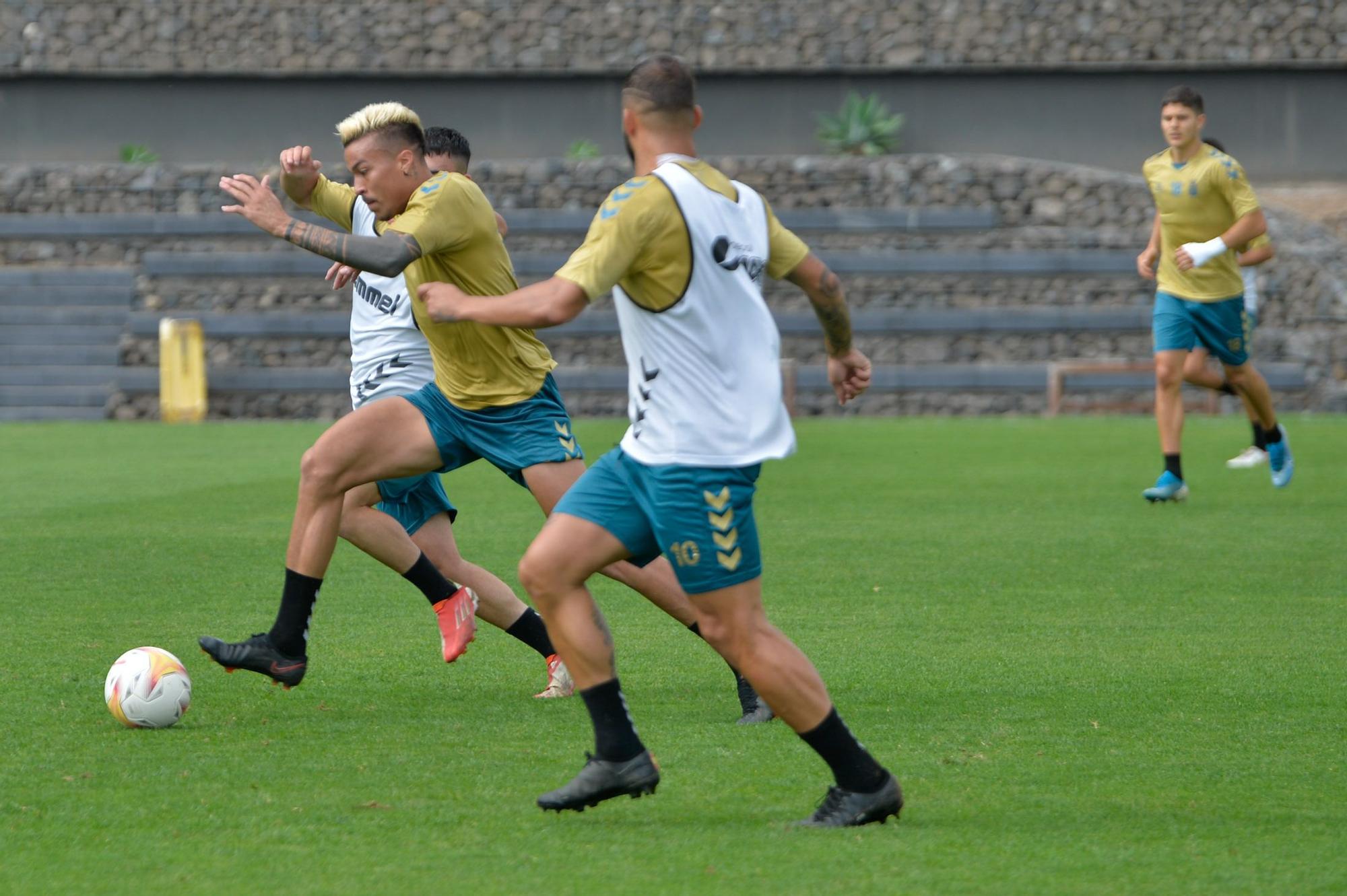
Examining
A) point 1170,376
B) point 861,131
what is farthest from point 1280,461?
point 861,131

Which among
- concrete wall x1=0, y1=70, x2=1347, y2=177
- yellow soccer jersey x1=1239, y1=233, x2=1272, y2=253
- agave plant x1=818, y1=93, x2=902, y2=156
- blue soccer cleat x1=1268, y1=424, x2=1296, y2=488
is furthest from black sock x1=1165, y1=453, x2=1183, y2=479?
concrete wall x1=0, y1=70, x2=1347, y2=177

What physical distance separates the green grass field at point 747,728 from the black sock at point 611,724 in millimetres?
181

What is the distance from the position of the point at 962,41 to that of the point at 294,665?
27931mm

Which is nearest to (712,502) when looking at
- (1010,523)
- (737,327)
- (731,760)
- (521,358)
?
(737,327)

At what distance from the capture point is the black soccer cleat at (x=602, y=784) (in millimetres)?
4641

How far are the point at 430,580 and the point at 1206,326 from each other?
741cm

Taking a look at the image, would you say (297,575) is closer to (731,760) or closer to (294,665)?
(294,665)

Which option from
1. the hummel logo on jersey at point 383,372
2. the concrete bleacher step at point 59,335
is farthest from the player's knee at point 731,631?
the concrete bleacher step at point 59,335

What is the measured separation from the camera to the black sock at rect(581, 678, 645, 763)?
470 centimetres

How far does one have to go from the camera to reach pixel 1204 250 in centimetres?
1166

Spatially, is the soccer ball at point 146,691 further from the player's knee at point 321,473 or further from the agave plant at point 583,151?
the agave plant at point 583,151

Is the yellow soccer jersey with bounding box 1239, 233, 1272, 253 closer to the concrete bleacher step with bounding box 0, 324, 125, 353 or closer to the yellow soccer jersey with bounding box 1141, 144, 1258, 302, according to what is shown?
the yellow soccer jersey with bounding box 1141, 144, 1258, 302

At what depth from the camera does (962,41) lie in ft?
105

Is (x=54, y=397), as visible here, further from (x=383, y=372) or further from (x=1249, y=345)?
(x=383, y=372)
